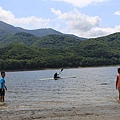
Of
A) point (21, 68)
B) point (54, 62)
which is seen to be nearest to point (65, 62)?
point (54, 62)

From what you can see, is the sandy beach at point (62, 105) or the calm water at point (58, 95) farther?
the calm water at point (58, 95)

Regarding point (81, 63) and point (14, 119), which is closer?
point (14, 119)

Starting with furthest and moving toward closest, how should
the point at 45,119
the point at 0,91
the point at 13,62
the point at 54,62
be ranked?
the point at 54,62
the point at 13,62
the point at 0,91
the point at 45,119

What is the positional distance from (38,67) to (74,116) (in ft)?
586

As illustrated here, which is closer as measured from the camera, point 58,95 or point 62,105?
point 62,105

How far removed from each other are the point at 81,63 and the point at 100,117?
183681mm

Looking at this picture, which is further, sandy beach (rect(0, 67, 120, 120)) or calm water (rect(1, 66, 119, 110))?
calm water (rect(1, 66, 119, 110))

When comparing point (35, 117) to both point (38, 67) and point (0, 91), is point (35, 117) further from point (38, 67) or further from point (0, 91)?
point (38, 67)

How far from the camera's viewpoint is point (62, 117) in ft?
53.6

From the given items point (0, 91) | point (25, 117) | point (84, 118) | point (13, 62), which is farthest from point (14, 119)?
point (13, 62)

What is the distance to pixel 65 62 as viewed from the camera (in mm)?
194500

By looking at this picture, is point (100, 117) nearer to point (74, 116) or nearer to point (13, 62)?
point (74, 116)

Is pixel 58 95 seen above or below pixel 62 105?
below

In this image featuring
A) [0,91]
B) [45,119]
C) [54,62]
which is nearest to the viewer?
[45,119]
